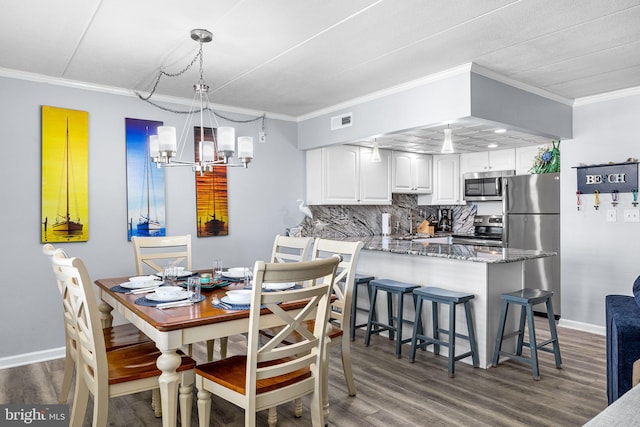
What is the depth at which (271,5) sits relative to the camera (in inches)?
92.5

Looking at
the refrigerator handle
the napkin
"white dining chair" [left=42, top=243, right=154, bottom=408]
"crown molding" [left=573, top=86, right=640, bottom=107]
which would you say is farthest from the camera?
the refrigerator handle

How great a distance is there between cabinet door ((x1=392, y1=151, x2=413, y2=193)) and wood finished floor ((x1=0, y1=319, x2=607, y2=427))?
2798 mm

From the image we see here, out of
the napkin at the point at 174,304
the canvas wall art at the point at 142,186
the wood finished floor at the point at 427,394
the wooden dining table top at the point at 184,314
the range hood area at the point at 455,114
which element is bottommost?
the wood finished floor at the point at 427,394

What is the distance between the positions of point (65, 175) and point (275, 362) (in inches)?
104

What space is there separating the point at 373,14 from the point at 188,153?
253 cm

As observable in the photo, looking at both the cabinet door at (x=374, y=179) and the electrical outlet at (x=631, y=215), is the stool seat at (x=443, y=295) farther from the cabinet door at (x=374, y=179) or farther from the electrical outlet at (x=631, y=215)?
the cabinet door at (x=374, y=179)

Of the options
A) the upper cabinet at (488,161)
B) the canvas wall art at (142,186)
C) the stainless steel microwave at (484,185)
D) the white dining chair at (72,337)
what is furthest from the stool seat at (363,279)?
the upper cabinet at (488,161)

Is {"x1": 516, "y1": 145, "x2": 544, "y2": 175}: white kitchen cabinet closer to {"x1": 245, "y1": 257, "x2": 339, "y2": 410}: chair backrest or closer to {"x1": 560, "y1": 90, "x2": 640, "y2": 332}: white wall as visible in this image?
{"x1": 560, "y1": 90, "x2": 640, "y2": 332}: white wall

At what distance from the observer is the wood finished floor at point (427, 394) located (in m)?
2.46

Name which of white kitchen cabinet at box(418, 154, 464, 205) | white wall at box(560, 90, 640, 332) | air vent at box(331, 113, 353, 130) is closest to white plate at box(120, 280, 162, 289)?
air vent at box(331, 113, 353, 130)

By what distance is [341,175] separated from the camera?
516cm

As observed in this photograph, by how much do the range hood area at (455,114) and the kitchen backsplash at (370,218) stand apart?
3.13 feet

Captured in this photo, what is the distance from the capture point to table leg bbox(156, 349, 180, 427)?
1.89m

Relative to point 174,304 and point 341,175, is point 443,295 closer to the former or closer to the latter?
point 174,304
